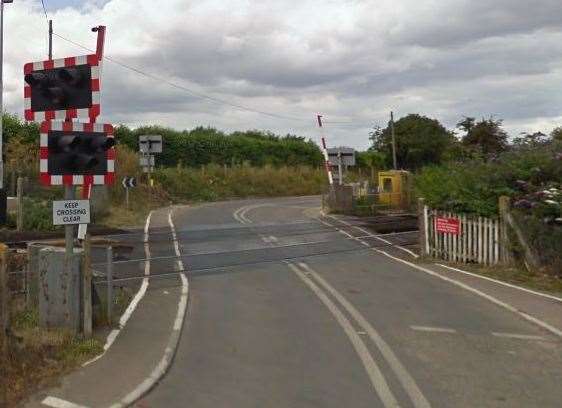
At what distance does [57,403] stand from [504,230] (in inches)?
463

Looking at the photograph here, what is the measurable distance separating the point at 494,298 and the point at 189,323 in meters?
5.43

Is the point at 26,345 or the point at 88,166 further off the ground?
the point at 88,166

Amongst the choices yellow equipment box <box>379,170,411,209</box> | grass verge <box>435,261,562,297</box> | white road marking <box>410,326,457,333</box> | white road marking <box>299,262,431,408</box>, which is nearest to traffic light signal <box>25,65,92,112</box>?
white road marking <box>299,262,431,408</box>

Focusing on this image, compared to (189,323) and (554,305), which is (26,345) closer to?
(189,323)

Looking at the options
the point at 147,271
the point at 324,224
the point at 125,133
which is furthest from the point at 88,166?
the point at 125,133

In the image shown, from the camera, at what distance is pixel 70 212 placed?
28.2ft

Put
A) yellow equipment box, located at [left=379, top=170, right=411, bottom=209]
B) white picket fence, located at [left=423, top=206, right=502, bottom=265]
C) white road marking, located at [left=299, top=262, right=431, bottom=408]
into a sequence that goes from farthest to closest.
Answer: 1. yellow equipment box, located at [left=379, top=170, right=411, bottom=209]
2. white picket fence, located at [left=423, top=206, right=502, bottom=265]
3. white road marking, located at [left=299, top=262, right=431, bottom=408]

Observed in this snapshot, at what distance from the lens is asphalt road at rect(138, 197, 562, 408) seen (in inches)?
259

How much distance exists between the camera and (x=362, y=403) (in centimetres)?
631

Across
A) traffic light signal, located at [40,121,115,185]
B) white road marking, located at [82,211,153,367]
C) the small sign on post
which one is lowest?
white road marking, located at [82,211,153,367]

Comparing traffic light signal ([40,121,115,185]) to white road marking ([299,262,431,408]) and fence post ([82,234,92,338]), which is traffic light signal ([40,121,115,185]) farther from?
white road marking ([299,262,431,408])

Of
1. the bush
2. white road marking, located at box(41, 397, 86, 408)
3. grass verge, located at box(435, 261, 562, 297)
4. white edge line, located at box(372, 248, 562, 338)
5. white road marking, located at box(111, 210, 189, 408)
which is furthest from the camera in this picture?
the bush

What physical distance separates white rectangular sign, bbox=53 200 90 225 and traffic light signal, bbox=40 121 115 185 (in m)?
0.25

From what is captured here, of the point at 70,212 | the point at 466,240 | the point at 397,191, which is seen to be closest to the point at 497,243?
the point at 466,240
